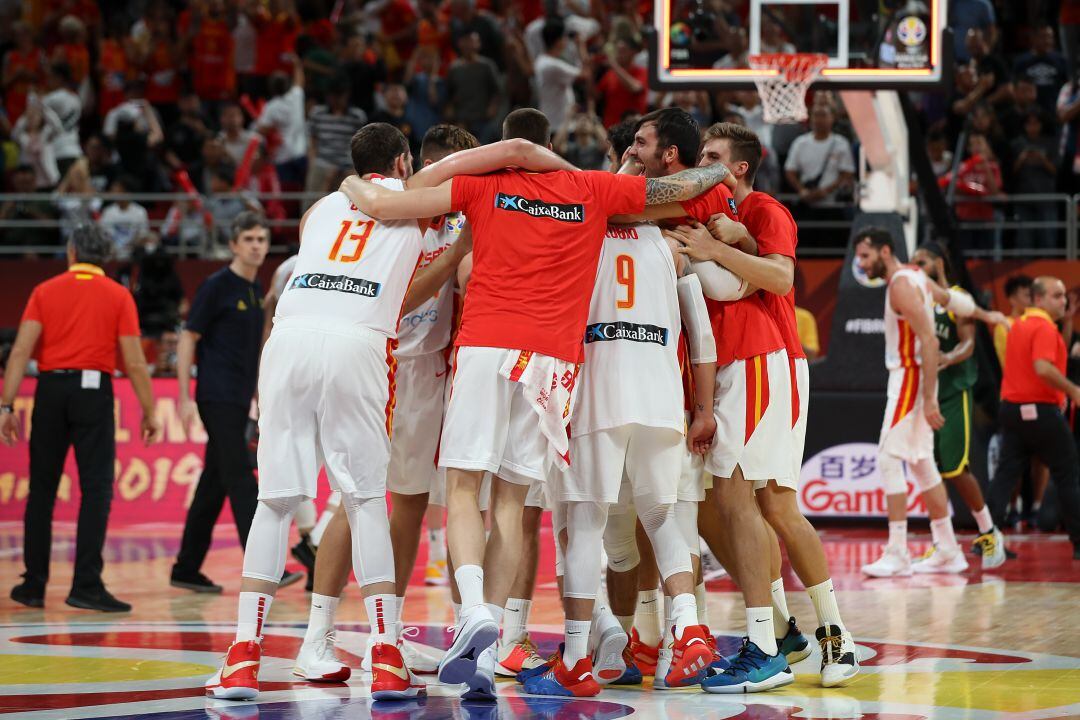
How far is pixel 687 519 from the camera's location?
6535 millimetres

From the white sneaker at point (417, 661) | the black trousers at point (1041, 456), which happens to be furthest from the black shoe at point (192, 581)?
the black trousers at point (1041, 456)

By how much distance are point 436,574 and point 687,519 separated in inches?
141

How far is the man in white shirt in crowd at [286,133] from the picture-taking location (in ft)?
61.3

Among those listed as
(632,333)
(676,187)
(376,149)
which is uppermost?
(376,149)

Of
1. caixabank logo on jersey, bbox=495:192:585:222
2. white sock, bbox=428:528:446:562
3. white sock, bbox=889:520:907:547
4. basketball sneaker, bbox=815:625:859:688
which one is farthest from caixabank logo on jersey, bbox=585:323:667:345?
white sock, bbox=889:520:907:547

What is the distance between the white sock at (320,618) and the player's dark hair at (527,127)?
2.20m

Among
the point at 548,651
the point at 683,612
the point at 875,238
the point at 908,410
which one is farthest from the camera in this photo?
the point at 908,410

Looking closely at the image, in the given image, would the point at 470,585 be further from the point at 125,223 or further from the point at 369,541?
the point at 125,223

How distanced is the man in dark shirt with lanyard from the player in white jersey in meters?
4.33

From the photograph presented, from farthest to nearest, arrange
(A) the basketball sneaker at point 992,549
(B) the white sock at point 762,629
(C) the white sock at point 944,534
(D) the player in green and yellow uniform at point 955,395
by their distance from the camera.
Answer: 1. (D) the player in green and yellow uniform at point 955,395
2. (A) the basketball sneaker at point 992,549
3. (C) the white sock at point 944,534
4. (B) the white sock at point 762,629

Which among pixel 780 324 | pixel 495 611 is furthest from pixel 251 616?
pixel 780 324

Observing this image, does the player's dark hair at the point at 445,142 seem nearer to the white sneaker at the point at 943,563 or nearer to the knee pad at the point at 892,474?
the knee pad at the point at 892,474

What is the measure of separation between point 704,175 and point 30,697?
3.64 m

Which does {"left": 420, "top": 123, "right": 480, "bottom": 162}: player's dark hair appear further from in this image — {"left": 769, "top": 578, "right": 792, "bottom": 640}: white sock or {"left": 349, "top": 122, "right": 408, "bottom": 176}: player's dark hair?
{"left": 769, "top": 578, "right": 792, "bottom": 640}: white sock
